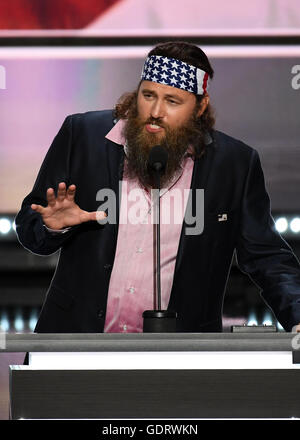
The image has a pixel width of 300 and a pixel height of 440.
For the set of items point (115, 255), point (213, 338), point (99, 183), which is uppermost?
point (99, 183)

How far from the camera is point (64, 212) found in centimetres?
240

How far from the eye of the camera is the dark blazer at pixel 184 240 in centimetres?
278

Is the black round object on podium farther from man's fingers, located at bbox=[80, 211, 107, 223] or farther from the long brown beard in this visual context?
the long brown beard

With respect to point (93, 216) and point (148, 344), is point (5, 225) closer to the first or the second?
point (93, 216)

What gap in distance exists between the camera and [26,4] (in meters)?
4.89

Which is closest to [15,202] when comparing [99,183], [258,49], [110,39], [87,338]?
[110,39]

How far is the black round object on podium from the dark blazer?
560 millimetres

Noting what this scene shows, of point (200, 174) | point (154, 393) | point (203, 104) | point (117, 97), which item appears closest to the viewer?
point (154, 393)

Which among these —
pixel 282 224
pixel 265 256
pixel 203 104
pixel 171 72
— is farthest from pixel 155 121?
pixel 282 224

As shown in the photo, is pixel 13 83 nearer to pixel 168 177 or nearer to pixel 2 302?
pixel 2 302

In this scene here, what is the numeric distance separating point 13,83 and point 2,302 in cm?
120

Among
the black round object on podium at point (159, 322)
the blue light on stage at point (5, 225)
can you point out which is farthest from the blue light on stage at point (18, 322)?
the black round object on podium at point (159, 322)

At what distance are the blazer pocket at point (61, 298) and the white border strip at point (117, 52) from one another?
2333 mm

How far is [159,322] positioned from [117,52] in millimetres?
3001
